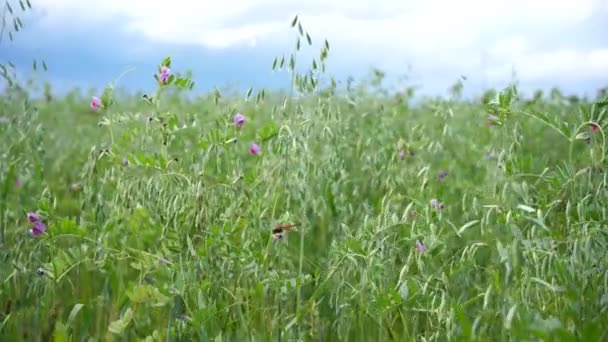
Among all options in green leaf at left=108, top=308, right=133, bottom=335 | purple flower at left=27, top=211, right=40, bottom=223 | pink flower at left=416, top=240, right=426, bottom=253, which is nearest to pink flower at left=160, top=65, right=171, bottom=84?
purple flower at left=27, top=211, right=40, bottom=223

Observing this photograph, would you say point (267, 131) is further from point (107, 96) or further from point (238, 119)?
point (107, 96)

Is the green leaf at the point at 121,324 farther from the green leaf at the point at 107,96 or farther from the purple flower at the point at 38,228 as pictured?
the green leaf at the point at 107,96

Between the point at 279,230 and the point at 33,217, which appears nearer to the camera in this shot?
the point at 279,230

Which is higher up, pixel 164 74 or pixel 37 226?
pixel 164 74

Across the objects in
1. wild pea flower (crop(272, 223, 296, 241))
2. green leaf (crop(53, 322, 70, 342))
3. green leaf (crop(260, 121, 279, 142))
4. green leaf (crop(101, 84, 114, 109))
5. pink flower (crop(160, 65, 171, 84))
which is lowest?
green leaf (crop(53, 322, 70, 342))

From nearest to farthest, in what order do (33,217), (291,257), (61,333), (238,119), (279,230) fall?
(61,333)
(279,230)
(33,217)
(238,119)
(291,257)

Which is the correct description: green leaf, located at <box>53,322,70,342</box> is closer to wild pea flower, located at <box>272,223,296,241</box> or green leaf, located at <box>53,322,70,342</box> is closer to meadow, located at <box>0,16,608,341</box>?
meadow, located at <box>0,16,608,341</box>

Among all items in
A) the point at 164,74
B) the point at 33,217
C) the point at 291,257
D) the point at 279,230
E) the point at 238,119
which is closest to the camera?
the point at 279,230

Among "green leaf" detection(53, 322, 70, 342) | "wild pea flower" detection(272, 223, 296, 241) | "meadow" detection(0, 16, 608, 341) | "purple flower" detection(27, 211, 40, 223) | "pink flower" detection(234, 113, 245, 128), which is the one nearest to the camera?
"meadow" detection(0, 16, 608, 341)

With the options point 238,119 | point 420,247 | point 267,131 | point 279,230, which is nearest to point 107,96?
point 238,119

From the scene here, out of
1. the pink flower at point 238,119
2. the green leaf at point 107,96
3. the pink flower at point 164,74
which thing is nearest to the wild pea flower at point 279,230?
the pink flower at point 238,119

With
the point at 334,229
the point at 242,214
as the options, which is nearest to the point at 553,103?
the point at 334,229

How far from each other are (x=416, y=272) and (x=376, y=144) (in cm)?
176

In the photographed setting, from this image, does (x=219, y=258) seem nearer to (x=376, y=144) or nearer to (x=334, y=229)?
(x=334, y=229)
